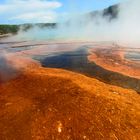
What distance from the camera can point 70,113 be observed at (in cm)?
891

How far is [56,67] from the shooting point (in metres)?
17.0

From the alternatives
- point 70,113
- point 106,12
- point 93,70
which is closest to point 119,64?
point 93,70

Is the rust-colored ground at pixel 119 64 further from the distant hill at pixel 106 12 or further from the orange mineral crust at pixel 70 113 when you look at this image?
the distant hill at pixel 106 12

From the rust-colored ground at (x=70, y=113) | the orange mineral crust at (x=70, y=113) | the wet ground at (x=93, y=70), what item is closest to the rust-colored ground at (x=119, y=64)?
the wet ground at (x=93, y=70)

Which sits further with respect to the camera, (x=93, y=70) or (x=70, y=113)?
(x=93, y=70)

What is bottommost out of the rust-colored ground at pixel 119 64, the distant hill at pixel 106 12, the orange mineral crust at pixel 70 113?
the distant hill at pixel 106 12

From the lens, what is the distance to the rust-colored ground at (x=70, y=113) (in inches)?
322

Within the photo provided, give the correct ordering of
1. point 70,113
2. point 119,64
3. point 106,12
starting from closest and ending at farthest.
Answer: point 70,113, point 119,64, point 106,12

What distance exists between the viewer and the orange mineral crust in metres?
8.19

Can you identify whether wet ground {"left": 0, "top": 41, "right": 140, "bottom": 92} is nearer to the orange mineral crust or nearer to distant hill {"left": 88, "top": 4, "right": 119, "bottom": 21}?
the orange mineral crust

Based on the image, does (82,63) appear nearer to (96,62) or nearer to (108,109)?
(96,62)

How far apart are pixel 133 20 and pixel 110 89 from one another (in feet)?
130

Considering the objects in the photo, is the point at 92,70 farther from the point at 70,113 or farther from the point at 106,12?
the point at 106,12

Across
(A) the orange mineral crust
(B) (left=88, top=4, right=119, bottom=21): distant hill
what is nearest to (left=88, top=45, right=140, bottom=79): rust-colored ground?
(A) the orange mineral crust
